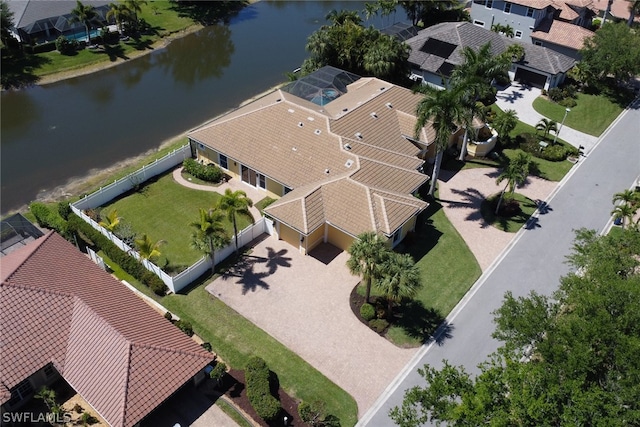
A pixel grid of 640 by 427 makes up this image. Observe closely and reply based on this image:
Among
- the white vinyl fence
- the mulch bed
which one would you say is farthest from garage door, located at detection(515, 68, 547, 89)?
the mulch bed

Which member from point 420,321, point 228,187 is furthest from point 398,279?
point 228,187

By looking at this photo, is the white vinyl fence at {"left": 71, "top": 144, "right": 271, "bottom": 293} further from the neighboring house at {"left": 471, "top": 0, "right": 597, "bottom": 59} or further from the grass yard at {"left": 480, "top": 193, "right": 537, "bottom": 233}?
the neighboring house at {"left": 471, "top": 0, "right": 597, "bottom": 59}

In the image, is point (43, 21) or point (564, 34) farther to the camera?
point (43, 21)

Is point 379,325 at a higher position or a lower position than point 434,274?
higher

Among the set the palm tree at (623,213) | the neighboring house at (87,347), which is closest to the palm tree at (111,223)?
the neighboring house at (87,347)

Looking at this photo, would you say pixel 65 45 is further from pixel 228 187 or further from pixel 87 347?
pixel 87 347

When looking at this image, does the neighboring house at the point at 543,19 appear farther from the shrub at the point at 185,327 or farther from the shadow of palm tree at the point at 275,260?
the shrub at the point at 185,327
